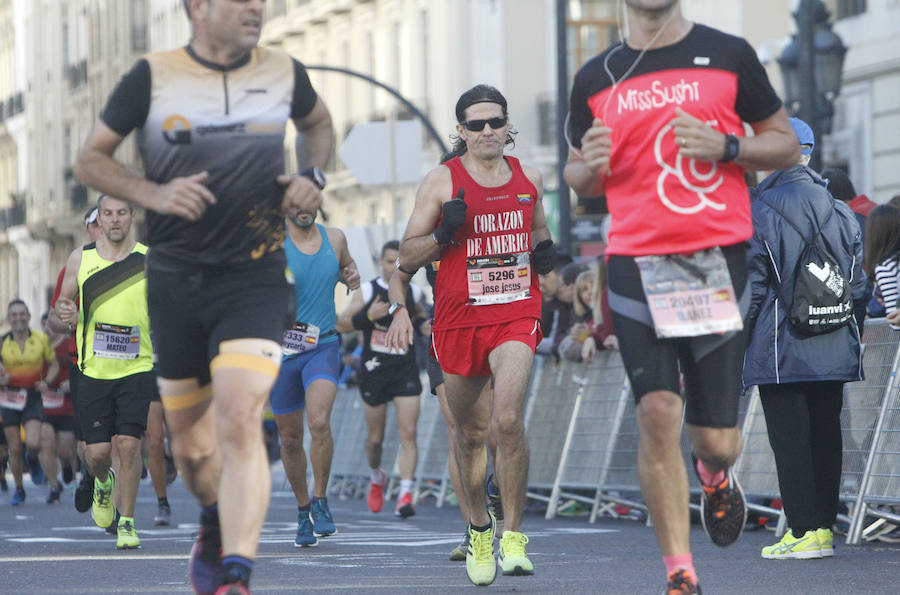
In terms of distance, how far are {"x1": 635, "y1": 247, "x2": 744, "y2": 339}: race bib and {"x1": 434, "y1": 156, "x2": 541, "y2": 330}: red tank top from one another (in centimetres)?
267

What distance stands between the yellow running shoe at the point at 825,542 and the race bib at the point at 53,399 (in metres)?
15.5

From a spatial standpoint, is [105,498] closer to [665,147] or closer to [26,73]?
[665,147]

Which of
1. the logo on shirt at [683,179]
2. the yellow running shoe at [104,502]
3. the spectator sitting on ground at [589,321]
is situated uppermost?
the logo on shirt at [683,179]

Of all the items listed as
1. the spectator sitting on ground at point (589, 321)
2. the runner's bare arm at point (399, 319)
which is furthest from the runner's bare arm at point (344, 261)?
the spectator sitting on ground at point (589, 321)

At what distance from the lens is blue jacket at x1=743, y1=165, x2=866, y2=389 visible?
10.7m

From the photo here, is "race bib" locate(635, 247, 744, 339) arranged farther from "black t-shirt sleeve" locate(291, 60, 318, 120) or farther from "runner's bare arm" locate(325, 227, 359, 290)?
"runner's bare arm" locate(325, 227, 359, 290)

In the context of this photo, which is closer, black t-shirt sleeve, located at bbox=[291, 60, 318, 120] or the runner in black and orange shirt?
the runner in black and orange shirt

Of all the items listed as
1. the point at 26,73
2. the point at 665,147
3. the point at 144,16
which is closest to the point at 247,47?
the point at 665,147

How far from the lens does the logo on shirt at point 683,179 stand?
23.7ft

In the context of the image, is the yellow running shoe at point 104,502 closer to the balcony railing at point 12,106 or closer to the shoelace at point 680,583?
the shoelace at point 680,583

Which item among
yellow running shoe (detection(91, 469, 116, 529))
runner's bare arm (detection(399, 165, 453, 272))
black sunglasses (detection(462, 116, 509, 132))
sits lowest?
yellow running shoe (detection(91, 469, 116, 529))

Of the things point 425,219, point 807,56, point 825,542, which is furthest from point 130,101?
point 807,56

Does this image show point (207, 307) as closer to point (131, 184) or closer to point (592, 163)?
point (131, 184)

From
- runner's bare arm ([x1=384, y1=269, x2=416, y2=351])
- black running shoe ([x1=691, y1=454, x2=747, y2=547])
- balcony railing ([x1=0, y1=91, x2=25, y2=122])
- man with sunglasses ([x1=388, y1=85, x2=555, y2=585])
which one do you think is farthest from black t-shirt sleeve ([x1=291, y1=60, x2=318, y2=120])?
balcony railing ([x1=0, y1=91, x2=25, y2=122])
